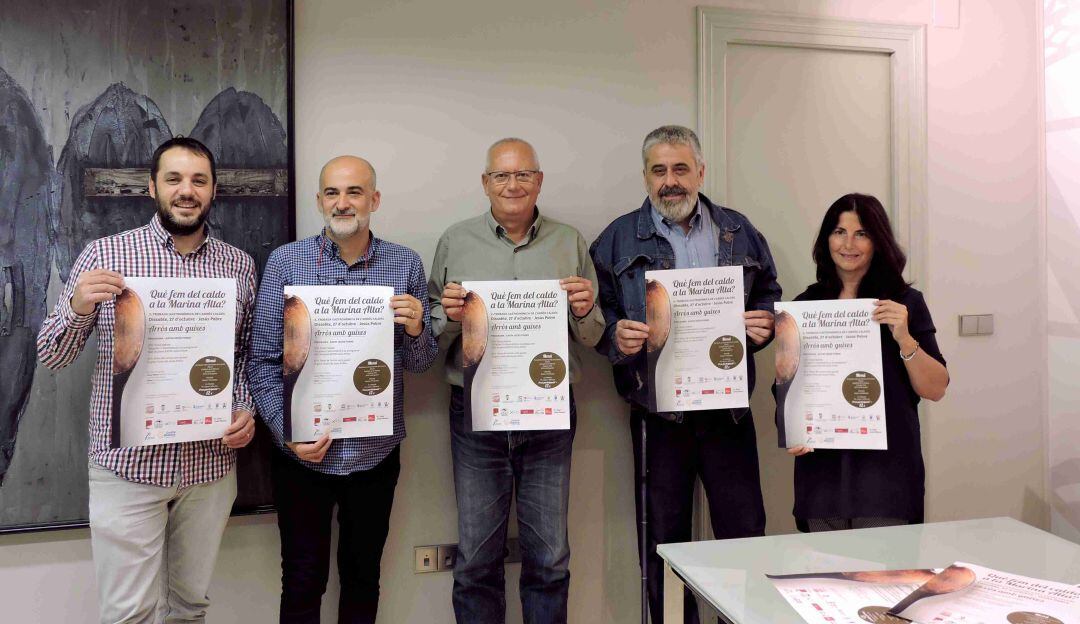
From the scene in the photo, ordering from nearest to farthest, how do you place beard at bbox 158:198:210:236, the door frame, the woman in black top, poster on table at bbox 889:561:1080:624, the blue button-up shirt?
poster on table at bbox 889:561:1080:624
beard at bbox 158:198:210:236
the woman in black top
the blue button-up shirt
the door frame

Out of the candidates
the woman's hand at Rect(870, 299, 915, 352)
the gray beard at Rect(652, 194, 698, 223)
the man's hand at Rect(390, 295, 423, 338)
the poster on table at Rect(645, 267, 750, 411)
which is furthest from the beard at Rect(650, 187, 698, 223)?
the man's hand at Rect(390, 295, 423, 338)

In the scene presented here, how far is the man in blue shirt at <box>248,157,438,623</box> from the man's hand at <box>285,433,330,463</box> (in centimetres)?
2

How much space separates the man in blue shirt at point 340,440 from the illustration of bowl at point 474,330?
0.43 ft

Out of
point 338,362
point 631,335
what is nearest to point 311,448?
point 338,362

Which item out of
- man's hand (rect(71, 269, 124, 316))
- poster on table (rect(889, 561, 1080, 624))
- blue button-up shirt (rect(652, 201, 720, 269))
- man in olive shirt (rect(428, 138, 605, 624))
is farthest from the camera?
blue button-up shirt (rect(652, 201, 720, 269))

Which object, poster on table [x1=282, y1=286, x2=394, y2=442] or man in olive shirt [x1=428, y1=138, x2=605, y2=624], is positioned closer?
poster on table [x1=282, y1=286, x2=394, y2=442]

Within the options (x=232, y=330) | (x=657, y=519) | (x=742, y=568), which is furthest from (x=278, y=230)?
(x=742, y=568)

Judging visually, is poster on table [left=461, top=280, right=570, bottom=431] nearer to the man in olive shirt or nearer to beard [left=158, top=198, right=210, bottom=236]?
the man in olive shirt

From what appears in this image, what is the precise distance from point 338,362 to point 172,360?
0.42 meters

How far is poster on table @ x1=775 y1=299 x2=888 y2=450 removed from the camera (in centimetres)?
192

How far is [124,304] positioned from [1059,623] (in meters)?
2.07

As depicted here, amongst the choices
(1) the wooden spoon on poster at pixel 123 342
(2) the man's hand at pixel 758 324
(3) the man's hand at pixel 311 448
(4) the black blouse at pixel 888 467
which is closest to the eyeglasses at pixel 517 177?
(2) the man's hand at pixel 758 324

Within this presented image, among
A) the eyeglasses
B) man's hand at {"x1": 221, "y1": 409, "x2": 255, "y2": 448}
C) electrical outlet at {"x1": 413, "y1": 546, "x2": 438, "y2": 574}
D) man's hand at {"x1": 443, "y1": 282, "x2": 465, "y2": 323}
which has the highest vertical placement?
the eyeglasses

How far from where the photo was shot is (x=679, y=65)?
104 inches
